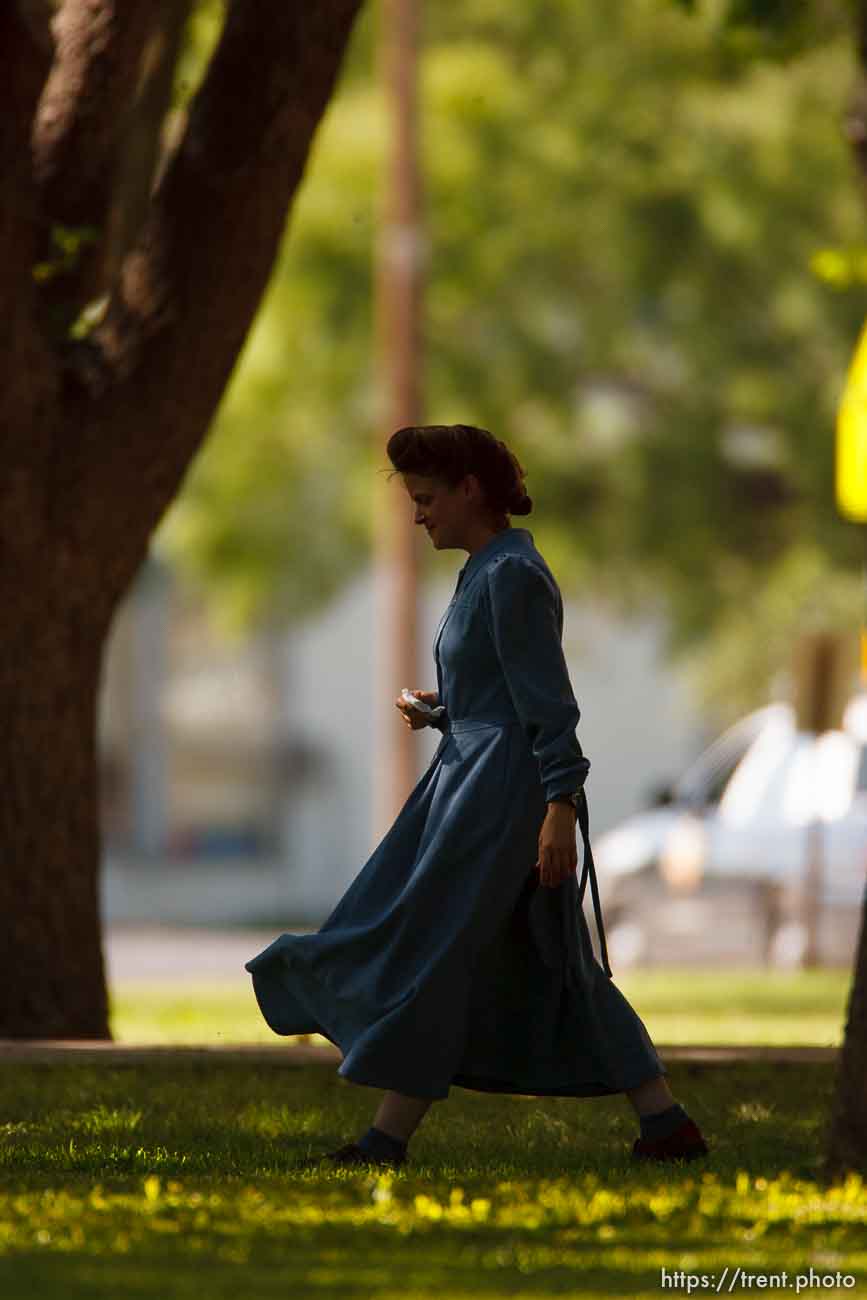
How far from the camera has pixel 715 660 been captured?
2838 cm

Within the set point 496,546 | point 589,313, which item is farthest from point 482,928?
point 589,313

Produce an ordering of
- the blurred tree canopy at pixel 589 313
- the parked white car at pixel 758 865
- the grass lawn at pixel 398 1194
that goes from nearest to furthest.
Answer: the grass lawn at pixel 398 1194 < the parked white car at pixel 758 865 < the blurred tree canopy at pixel 589 313

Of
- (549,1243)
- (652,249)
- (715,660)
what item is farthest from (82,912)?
(715,660)

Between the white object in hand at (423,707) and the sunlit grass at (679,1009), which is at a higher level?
the white object in hand at (423,707)

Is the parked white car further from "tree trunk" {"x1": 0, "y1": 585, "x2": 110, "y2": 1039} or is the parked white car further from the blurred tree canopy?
"tree trunk" {"x1": 0, "y1": 585, "x2": 110, "y2": 1039}

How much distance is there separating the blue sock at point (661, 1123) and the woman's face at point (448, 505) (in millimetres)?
1329

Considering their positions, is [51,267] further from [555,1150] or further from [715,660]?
[715,660]

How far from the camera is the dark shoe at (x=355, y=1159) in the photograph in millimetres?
6664

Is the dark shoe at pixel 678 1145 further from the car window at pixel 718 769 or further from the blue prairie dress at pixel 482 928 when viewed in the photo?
the car window at pixel 718 769

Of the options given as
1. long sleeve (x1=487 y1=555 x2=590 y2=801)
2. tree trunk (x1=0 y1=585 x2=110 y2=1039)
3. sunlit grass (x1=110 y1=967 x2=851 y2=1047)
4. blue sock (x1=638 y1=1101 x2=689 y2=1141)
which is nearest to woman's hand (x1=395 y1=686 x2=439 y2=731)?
long sleeve (x1=487 y1=555 x2=590 y2=801)

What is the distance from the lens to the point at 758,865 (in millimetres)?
19578

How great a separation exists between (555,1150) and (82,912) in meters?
2.88

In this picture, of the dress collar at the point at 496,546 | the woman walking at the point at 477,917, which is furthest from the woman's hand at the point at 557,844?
the dress collar at the point at 496,546

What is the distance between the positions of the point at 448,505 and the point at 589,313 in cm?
1786
